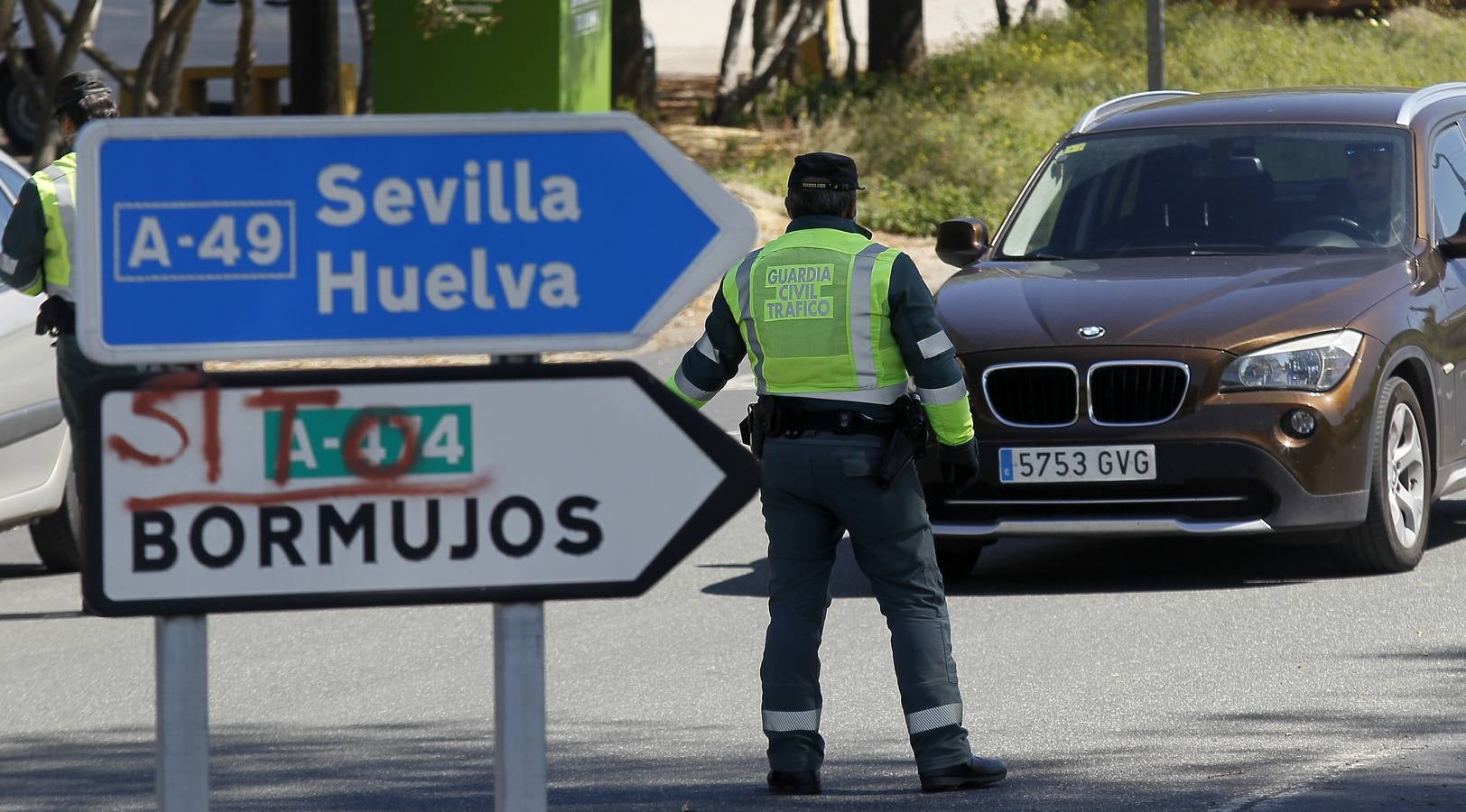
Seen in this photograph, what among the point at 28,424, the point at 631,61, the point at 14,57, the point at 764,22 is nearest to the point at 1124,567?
the point at 28,424

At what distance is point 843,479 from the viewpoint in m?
5.71

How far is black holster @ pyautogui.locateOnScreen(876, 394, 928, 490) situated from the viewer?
5.65 m

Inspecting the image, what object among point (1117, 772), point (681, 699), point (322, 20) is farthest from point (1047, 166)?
point (322, 20)

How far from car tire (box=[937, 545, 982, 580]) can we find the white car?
3350 mm

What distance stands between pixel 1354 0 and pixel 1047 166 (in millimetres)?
26674

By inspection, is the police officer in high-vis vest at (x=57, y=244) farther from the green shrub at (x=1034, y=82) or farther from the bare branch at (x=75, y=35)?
the green shrub at (x=1034, y=82)

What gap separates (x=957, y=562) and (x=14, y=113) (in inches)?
780

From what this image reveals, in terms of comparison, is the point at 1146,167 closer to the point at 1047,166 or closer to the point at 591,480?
the point at 1047,166

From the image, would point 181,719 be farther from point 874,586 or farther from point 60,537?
point 60,537

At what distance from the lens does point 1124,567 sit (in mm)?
8891

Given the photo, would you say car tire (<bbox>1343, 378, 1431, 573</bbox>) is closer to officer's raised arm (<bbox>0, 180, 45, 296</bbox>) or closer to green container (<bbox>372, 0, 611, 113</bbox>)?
officer's raised arm (<bbox>0, 180, 45, 296</bbox>)

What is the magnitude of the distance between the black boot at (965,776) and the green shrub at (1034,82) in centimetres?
1481

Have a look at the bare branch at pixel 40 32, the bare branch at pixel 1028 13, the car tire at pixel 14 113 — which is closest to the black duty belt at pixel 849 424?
the bare branch at pixel 40 32

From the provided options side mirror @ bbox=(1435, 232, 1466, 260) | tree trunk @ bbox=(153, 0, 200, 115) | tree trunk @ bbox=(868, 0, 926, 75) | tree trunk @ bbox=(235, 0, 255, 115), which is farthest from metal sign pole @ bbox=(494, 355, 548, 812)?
tree trunk @ bbox=(868, 0, 926, 75)
